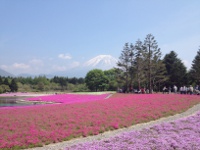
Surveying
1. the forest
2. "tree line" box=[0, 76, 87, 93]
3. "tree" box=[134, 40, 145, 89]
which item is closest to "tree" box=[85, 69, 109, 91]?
"tree line" box=[0, 76, 87, 93]

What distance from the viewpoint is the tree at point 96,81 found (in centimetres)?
8931

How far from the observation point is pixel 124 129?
622 inches

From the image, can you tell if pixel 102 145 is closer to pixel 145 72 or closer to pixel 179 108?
pixel 179 108

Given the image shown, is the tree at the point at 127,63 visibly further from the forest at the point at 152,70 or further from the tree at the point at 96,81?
the tree at the point at 96,81

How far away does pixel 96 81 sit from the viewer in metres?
89.6

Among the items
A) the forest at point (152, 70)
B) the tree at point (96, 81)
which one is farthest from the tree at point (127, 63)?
the tree at point (96, 81)

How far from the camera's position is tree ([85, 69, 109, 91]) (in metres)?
89.3

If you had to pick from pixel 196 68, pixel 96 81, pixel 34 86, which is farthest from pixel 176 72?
pixel 34 86

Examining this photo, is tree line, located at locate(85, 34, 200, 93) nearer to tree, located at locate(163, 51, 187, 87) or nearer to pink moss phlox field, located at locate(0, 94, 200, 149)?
tree, located at locate(163, 51, 187, 87)

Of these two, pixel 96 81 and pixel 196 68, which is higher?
pixel 196 68

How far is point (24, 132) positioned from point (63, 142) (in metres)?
2.65

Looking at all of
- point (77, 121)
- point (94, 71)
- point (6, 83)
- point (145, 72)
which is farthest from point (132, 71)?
point (6, 83)

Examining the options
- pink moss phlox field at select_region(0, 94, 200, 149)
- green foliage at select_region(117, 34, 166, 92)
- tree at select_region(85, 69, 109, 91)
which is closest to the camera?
pink moss phlox field at select_region(0, 94, 200, 149)

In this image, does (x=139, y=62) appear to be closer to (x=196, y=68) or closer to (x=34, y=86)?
(x=196, y=68)
